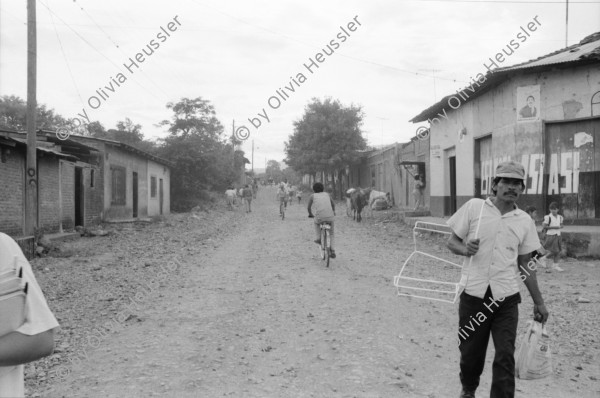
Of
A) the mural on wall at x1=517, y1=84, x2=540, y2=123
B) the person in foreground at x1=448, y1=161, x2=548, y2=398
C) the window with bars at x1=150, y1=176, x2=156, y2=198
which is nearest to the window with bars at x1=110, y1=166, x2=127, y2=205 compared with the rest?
the window with bars at x1=150, y1=176, x2=156, y2=198

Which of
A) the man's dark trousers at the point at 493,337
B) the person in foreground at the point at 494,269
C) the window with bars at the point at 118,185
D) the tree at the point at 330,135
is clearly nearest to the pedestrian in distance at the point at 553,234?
the person in foreground at the point at 494,269

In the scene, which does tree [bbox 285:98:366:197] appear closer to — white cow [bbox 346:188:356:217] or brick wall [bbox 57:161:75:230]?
white cow [bbox 346:188:356:217]

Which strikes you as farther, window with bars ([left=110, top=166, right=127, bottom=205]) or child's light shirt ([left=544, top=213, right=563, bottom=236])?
window with bars ([left=110, top=166, right=127, bottom=205])

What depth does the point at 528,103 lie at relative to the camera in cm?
1262

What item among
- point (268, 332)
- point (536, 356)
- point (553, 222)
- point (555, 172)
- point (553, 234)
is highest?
point (555, 172)

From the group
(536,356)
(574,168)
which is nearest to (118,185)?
(574,168)

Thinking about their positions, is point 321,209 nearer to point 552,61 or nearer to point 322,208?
point 322,208

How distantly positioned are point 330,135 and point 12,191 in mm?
27030

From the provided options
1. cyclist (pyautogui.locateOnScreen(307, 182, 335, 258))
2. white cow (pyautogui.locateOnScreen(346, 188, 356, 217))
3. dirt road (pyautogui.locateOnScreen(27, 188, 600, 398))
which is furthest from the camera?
white cow (pyautogui.locateOnScreen(346, 188, 356, 217))

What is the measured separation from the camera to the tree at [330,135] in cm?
3741

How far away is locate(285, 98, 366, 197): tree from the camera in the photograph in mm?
37406

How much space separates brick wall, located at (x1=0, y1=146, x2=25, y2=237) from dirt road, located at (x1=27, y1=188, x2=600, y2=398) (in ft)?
8.80

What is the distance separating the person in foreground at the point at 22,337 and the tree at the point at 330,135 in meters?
35.8

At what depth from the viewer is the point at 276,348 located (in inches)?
200
